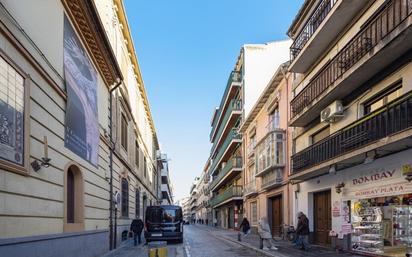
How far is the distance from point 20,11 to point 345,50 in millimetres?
10869

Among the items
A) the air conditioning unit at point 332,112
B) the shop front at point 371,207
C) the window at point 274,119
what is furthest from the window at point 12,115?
the window at point 274,119

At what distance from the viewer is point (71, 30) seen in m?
12.8

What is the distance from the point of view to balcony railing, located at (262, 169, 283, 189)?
85.6ft

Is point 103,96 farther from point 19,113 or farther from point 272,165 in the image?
point 272,165

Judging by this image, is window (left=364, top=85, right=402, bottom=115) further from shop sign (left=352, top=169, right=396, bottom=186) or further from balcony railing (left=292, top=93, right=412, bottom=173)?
shop sign (left=352, top=169, right=396, bottom=186)

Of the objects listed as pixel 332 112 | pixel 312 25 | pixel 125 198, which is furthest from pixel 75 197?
pixel 312 25

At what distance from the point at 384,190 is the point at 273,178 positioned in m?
13.0

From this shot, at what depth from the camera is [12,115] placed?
7.76 meters

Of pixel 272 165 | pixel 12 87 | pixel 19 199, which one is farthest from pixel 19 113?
pixel 272 165

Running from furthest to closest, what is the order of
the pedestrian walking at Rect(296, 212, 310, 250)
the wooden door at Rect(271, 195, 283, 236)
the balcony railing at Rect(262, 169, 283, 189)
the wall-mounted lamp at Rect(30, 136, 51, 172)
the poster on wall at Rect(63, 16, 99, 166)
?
the wooden door at Rect(271, 195, 283, 236) < the balcony railing at Rect(262, 169, 283, 189) < the pedestrian walking at Rect(296, 212, 310, 250) < the poster on wall at Rect(63, 16, 99, 166) < the wall-mounted lamp at Rect(30, 136, 51, 172)

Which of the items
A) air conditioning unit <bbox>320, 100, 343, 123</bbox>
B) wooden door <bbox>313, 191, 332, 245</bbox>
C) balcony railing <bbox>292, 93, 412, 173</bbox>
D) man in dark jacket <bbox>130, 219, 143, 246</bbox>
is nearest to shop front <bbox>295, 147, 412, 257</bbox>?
wooden door <bbox>313, 191, 332, 245</bbox>

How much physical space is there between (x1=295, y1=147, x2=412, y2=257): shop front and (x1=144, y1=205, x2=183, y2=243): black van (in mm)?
8281

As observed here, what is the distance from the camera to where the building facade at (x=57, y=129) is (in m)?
7.82

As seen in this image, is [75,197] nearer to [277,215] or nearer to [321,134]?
[321,134]
